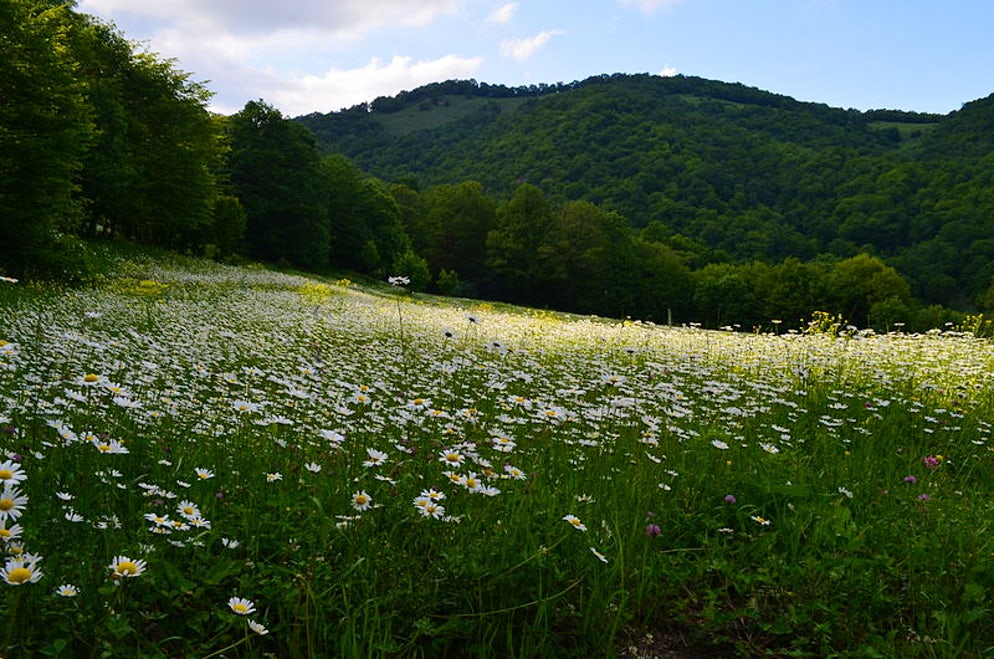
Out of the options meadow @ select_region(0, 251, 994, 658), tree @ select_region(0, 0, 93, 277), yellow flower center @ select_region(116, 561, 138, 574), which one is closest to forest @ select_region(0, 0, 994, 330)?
tree @ select_region(0, 0, 93, 277)

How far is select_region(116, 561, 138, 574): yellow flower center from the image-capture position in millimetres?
1952

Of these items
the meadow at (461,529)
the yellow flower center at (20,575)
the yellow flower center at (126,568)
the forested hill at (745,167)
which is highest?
the forested hill at (745,167)

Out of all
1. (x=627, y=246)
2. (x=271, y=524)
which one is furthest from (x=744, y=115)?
(x=271, y=524)

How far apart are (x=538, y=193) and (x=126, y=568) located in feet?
245

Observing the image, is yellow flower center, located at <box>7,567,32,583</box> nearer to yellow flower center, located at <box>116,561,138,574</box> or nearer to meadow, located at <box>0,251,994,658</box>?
meadow, located at <box>0,251,994,658</box>

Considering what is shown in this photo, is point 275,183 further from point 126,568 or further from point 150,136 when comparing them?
point 126,568

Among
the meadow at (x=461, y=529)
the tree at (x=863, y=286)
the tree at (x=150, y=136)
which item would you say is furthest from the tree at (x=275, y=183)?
the tree at (x=863, y=286)

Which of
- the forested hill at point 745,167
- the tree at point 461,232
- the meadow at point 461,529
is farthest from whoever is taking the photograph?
the forested hill at point 745,167

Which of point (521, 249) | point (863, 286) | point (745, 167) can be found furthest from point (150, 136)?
point (745, 167)

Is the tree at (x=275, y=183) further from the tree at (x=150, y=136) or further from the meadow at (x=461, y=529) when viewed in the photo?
the meadow at (x=461, y=529)

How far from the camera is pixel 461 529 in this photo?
289 centimetres

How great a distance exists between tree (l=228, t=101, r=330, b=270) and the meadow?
48.2 m

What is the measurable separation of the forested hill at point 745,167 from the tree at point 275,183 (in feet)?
165

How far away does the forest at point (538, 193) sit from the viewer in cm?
1938
